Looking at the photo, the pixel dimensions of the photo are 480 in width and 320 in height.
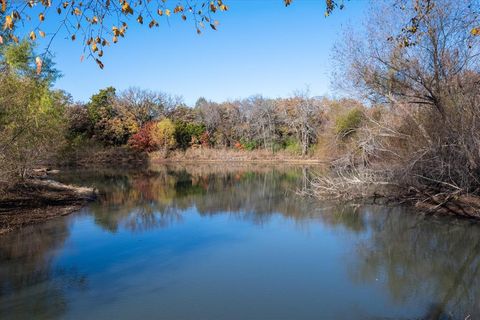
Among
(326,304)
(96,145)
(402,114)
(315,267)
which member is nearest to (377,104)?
(402,114)

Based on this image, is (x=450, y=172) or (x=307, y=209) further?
(x=307, y=209)

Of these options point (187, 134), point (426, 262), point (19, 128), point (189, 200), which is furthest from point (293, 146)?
point (426, 262)

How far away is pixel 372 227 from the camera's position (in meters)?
13.2

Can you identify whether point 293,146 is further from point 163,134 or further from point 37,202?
point 37,202

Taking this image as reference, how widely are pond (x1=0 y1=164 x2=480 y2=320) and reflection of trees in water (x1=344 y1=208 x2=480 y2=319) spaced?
28 millimetres

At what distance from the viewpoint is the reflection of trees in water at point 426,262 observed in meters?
7.43

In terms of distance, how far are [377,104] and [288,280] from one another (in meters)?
11.4

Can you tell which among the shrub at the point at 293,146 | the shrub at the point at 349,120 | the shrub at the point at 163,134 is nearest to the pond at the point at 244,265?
the shrub at the point at 349,120

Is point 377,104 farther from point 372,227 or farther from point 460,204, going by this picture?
point 372,227

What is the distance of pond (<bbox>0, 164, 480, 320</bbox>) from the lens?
7012 millimetres

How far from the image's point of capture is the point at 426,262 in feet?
31.6

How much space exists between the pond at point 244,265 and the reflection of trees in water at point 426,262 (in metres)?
0.03

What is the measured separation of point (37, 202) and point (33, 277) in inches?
362

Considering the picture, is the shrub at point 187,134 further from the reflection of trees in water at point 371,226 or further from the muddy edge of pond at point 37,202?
the muddy edge of pond at point 37,202
